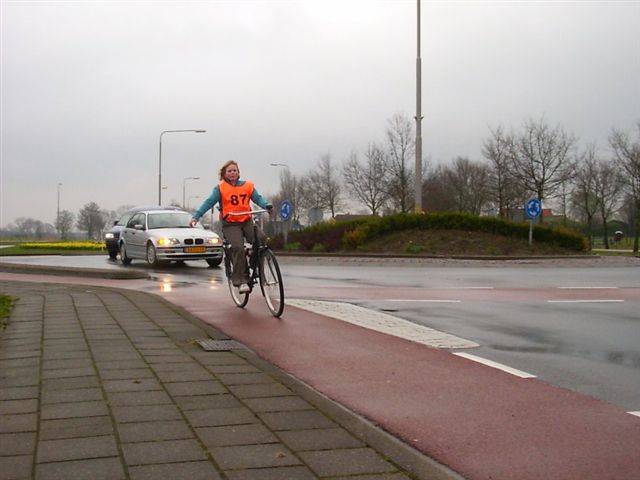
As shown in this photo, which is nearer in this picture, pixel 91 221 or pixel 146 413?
pixel 146 413

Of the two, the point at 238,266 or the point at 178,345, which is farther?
the point at 238,266

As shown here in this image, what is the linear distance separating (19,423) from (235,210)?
5.03 meters

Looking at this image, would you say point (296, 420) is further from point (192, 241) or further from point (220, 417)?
point (192, 241)

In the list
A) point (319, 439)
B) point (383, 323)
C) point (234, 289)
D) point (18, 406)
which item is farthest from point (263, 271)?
point (319, 439)

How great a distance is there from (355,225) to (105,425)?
23595 millimetres

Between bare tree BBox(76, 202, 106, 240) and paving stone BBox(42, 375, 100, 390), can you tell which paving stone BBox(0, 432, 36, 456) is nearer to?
paving stone BBox(42, 375, 100, 390)

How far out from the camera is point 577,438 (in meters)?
3.71

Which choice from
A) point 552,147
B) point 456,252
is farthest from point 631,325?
point 552,147

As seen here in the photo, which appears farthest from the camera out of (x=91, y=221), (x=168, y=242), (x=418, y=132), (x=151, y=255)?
(x=91, y=221)

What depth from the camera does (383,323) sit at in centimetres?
761

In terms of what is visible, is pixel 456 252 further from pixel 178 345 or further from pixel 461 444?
pixel 461 444

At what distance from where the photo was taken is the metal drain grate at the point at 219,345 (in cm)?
592

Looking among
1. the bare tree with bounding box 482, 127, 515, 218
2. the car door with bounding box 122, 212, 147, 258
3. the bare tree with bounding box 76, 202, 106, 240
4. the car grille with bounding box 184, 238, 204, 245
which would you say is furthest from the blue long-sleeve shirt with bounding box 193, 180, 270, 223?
the bare tree with bounding box 76, 202, 106, 240

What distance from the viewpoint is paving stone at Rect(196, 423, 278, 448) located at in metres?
3.44
